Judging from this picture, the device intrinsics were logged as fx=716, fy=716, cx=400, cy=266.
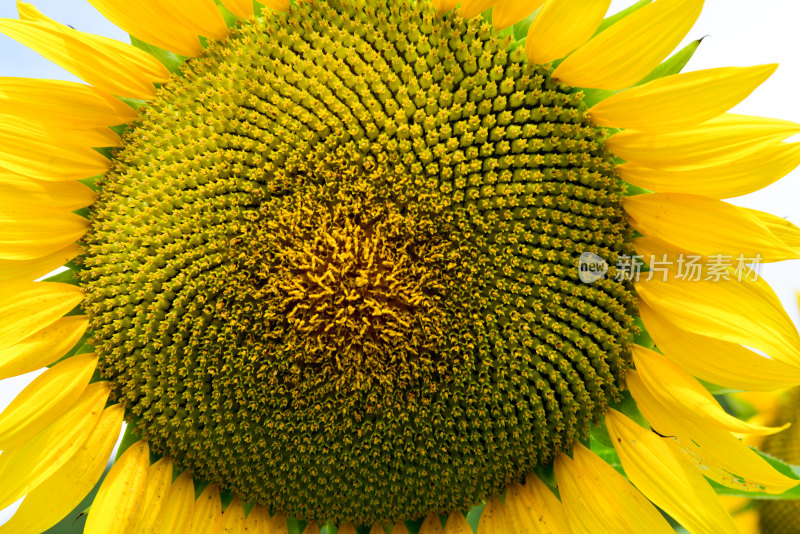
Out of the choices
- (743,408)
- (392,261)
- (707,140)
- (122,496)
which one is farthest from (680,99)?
(743,408)

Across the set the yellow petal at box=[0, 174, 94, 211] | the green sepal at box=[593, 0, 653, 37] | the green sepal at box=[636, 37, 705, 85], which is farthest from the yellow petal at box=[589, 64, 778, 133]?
the yellow petal at box=[0, 174, 94, 211]

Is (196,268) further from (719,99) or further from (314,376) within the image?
(719,99)

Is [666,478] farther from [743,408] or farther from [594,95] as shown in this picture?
[743,408]

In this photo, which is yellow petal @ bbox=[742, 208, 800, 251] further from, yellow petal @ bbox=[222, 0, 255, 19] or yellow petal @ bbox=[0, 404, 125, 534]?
yellow petal @ bbox=[0, 404, 125, 534]

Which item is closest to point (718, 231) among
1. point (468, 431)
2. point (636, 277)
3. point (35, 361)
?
point (636, 277)

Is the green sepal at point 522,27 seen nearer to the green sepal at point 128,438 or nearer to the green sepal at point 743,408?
the green sepal at point 128,438
